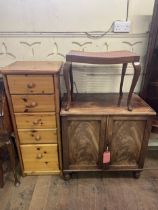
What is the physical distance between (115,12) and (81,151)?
1.24m

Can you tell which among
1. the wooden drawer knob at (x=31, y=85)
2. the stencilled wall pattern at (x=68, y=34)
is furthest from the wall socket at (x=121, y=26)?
the wooden drawer knob at (x=31, y=85)

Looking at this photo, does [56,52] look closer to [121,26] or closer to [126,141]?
[121,26]

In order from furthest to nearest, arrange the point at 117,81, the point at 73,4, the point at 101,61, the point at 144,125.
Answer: the point at 117,81, the point at 73,4, the point at 144,125, the point at 101,61

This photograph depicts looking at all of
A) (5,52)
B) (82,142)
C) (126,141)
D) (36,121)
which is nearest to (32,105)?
(36,121)

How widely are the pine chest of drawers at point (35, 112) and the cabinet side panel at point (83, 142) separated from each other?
12 centimetres

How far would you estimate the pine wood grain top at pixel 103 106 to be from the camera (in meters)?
1.34

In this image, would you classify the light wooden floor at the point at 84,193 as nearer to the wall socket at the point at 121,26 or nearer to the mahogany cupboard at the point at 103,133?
the mahogany cupboard at the point at 103,133

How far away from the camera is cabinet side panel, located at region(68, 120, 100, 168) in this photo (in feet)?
4.61

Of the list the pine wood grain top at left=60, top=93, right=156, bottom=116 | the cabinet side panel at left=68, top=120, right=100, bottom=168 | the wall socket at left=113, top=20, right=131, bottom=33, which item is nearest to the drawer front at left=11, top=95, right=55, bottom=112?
the pine wood grain top at left=60, top=93, right=156, bottom=116

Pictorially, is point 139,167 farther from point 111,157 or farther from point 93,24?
point 93,24

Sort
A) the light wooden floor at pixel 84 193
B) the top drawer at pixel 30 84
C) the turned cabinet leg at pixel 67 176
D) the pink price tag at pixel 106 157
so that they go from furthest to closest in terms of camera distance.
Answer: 1. the turned cabinet leg at pixel 67 176
2. the pink price tag at pixel 106 157
3. the light wooden floor at pixel 84 193
4. the top drawer at pixel 30 84

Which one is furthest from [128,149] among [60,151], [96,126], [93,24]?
[93,24]

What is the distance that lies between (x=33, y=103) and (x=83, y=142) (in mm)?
521

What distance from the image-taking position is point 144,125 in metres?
1.39
